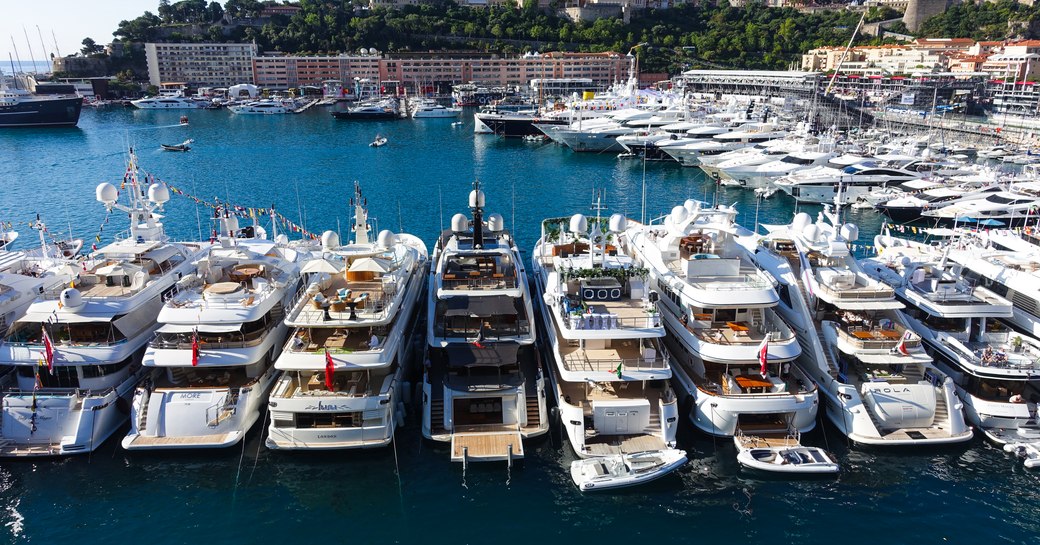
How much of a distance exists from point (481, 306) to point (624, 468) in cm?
783

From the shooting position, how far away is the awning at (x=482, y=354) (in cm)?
2269

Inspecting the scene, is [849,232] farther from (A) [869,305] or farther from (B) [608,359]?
(B) [608,359]

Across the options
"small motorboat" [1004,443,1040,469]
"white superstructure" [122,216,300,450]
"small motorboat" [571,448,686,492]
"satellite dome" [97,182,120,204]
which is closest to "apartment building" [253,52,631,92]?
"satellite dome" [97,182,120,204]

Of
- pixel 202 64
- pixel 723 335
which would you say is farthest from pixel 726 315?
pixel 202 64

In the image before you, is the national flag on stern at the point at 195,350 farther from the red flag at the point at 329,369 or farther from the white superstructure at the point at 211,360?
the red flag at the point at 329,369

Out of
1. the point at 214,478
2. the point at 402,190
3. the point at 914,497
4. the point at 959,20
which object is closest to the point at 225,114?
the point at 402,190

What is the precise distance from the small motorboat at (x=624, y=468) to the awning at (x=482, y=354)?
14.1ft

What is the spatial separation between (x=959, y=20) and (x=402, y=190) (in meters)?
184

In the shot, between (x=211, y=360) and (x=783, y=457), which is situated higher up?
(x=211, y=360)

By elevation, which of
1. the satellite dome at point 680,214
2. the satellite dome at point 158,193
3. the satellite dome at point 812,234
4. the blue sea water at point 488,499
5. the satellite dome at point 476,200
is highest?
the satellite dome at point 158,193

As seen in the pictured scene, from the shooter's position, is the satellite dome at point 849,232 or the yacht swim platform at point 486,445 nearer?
the yacht swim platform at point 486,445

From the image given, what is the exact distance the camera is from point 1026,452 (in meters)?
21.2

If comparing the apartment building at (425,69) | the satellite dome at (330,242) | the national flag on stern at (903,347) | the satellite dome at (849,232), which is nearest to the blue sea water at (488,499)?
the national flag on stern at (903,347)

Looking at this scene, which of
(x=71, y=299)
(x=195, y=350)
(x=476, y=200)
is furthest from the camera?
(x=476, y=200)
